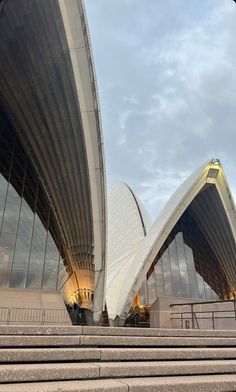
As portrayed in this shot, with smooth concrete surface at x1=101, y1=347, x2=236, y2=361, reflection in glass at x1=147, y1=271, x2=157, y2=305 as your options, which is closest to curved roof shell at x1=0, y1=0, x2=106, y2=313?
reflection in glass at x1=147, y1=271, x2=157, y2=305

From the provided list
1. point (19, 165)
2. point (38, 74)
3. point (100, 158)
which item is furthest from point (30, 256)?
point (38, 74)

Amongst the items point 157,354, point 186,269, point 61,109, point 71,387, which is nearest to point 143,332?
point 157,354

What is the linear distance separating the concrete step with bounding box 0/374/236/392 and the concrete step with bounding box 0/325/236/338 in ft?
4.85

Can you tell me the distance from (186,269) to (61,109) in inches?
726

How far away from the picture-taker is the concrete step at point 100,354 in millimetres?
3492

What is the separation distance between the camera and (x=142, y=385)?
3.09 m

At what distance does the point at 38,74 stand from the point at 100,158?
4.75m

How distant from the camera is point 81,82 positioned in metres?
14.4

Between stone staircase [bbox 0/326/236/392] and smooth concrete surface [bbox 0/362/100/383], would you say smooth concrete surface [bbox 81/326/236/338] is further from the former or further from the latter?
smooth concrete surface [bbox 0/362/100/383]

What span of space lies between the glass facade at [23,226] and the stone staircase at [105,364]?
13.1 meters

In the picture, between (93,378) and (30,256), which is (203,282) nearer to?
(30,256)

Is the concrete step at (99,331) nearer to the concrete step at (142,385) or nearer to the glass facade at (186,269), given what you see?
the concrete step at (142,385)

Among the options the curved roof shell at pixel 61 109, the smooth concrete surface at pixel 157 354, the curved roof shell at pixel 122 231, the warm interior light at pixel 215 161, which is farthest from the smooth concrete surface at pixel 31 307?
the warm interior light at pixel 215 161

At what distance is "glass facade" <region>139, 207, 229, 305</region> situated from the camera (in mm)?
26094
